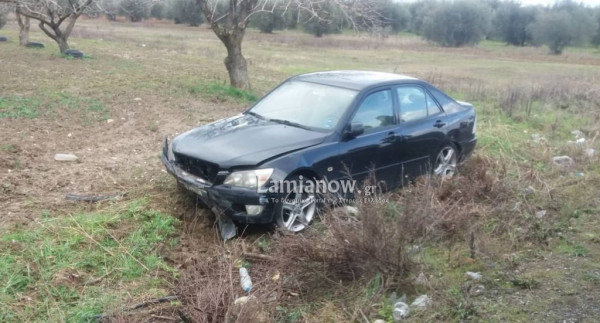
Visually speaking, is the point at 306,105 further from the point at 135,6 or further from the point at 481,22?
the point at 481,22

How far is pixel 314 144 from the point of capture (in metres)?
5.38

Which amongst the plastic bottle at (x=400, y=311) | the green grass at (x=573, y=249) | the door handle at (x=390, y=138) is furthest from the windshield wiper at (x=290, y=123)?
the green grass at (x=573, y=249)

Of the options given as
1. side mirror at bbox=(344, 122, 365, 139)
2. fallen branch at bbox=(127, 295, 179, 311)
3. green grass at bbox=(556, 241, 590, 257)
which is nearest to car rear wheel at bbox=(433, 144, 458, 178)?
side mirror at bbox=(344, 122, 365, 139)

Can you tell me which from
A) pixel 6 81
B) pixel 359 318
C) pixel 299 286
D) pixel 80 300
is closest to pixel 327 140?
pixel 299 286

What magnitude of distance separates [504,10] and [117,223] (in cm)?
5841

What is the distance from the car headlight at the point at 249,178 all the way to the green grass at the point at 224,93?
6926 millimetres

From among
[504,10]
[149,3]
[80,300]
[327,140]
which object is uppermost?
[504,10]

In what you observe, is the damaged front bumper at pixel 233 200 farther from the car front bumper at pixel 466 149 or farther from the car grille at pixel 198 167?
the car front bumper at pixel 466 149

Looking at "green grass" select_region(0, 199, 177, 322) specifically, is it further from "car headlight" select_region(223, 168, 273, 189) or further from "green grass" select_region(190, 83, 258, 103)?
"green grass" select_region(190, 83, 258, 103)

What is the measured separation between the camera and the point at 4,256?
14.5 feet

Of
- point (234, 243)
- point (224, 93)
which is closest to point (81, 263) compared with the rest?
point (234, 243)

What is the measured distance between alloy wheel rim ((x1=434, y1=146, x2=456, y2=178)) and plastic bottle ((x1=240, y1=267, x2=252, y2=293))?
329 centimetres

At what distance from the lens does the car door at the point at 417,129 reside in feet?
20.7

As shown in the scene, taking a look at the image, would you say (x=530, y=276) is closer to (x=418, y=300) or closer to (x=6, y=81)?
(x=418, y=300)
